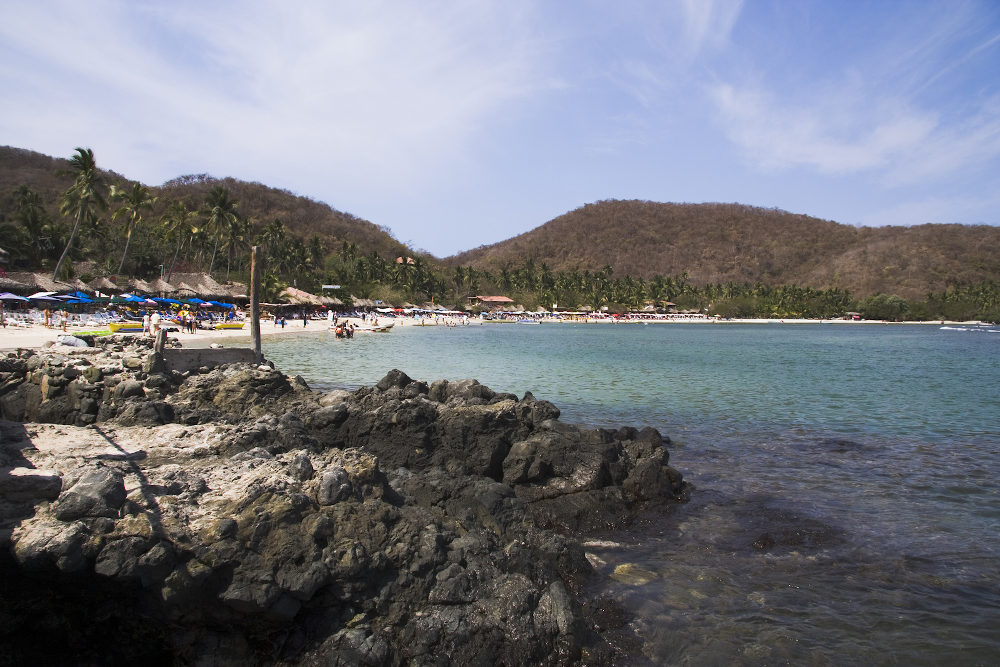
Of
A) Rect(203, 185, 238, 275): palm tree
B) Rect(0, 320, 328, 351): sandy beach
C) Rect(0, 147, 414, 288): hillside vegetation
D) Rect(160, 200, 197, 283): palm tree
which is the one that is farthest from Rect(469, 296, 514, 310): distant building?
Rect(160, 200, 197, 283): palm tree

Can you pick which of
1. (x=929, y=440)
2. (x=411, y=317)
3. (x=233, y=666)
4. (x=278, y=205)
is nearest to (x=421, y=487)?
(x=233, y=666)

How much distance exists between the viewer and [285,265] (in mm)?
84812

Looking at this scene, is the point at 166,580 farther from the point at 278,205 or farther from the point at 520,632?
the point at 278,205

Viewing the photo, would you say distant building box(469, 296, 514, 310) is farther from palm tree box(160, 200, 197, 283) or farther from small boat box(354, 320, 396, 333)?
palm tree box(160, 200, 197, 283)

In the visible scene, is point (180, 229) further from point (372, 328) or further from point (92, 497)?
point (92, 497)

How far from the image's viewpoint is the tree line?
177ft

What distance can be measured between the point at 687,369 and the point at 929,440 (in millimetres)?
15198

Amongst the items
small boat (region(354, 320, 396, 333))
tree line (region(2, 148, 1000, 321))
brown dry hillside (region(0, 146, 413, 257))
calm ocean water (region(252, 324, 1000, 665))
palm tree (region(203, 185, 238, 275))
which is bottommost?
calm ocean water (region(252, 324, 1000, 665))

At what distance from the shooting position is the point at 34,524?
462 cm

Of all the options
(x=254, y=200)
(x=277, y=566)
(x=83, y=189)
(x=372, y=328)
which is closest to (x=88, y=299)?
(x=83, y=189)

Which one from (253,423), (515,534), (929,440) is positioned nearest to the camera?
(515,534)

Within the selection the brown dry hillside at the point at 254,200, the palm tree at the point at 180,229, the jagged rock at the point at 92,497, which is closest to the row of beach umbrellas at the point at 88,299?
the palm tree at the point at 180,229

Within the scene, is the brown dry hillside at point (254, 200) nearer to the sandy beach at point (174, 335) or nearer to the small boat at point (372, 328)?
the small boat at point (372, 328)

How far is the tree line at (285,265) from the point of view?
53.8m
